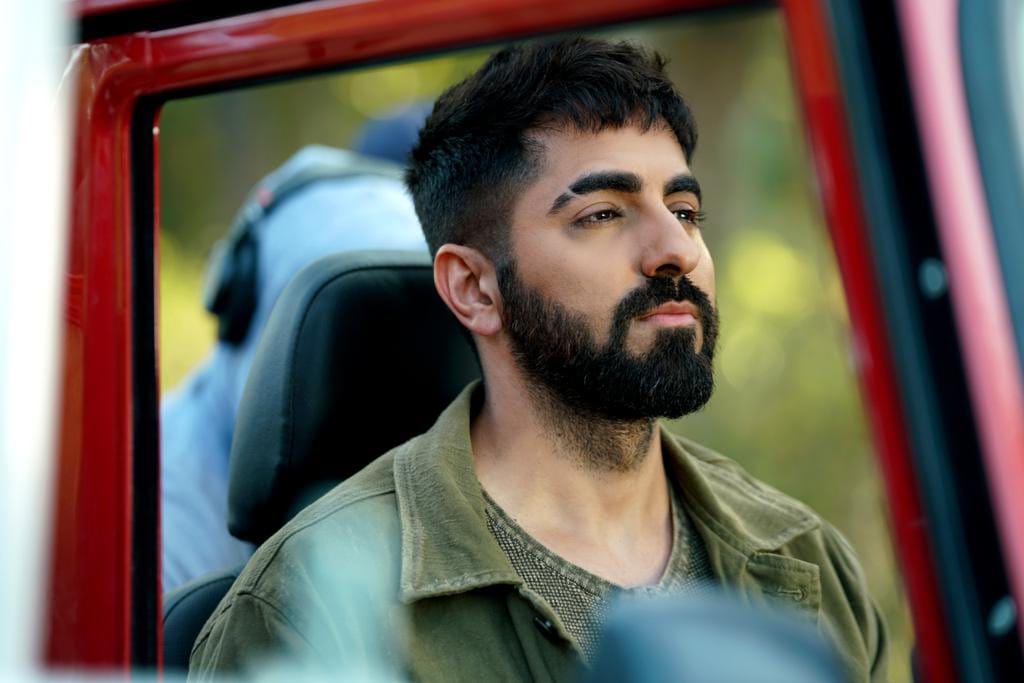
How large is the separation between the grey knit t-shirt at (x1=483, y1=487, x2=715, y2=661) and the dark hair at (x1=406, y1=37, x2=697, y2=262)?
558mm

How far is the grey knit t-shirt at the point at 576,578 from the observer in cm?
212

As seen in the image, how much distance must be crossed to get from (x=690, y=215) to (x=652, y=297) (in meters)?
0.26

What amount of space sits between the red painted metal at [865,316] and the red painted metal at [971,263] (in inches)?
3.0

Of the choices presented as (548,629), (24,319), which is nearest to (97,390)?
(24,319)

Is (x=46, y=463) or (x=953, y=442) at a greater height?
(x=46, y=463)

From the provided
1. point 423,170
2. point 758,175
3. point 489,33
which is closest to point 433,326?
point 423,170

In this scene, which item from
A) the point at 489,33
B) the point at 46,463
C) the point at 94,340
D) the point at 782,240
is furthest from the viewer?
the point at 782,240

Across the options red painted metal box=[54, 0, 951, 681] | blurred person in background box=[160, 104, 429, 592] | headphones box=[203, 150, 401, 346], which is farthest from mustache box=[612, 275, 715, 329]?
headphones box=[203, 150, 401, 346]

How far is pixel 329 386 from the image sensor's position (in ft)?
7.56

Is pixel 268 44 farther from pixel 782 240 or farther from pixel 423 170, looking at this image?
pixel 782 240

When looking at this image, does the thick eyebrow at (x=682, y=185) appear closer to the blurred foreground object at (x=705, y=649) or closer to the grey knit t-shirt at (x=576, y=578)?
the grey knit t-shirt at (x=576, y=578)

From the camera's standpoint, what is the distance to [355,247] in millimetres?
3213

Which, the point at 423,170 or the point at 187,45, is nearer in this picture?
the point at 187,45

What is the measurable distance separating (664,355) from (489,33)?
38.1 inches
